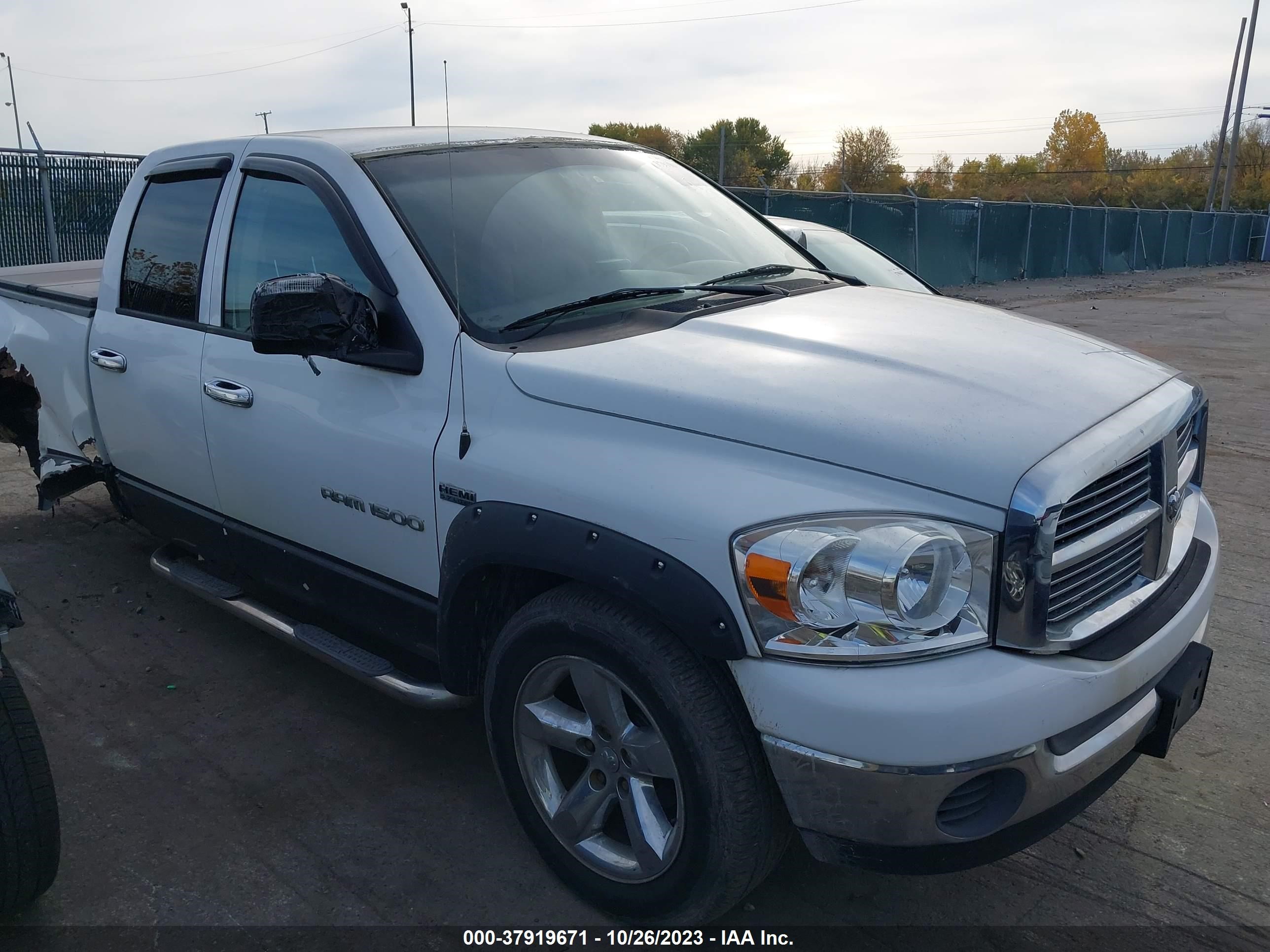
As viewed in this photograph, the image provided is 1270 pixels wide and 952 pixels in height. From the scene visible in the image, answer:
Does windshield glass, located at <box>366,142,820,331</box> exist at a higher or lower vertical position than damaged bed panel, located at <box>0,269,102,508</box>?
higher

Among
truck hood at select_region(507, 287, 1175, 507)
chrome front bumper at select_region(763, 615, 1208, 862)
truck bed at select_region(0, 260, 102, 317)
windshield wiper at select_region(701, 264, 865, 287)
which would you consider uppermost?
windshield wiper at select_region(701, 264, 865, 287)

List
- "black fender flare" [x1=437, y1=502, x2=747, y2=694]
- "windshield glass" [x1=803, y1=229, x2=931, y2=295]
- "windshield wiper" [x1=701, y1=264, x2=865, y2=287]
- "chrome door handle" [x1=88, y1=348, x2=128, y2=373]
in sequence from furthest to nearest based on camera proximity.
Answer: "windshield glass" [x1=803, y1=229, x2=931, y2=295], "chrome door handle" [x1=88, y1=348, x2=128, y2=373], "windshield wiper" [x1=701, y1=264, x2=865, y2=287], "black fender flare" [x1=437, y1=502, x2=747, y2=694]

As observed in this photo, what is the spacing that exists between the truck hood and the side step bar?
38.2 inches

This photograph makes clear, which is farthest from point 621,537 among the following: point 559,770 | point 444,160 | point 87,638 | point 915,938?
point 87,638

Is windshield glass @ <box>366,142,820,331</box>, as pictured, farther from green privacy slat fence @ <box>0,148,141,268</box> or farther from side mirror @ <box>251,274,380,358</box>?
green privacy slat fence @ <box>0,148,141,268</box>

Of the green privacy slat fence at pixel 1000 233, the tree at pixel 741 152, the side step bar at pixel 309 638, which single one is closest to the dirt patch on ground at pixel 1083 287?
the green privacy slat fence at pixel 1000 233

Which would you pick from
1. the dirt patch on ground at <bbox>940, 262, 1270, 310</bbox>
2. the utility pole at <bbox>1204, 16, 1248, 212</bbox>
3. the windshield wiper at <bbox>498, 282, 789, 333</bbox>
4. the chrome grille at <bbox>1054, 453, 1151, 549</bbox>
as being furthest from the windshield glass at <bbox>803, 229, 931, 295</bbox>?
the utility pole at <bbox>1204, 16, 1248, 212</bbox>

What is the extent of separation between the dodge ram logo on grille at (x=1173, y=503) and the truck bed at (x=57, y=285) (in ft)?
13.0

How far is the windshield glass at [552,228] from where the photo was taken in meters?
2.86

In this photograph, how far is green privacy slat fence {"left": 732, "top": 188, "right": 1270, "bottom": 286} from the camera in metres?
21.8

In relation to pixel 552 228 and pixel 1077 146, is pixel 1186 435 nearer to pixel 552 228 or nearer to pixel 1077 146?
pixel 552 228

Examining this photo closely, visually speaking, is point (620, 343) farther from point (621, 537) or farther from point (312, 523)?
point (312, 523)

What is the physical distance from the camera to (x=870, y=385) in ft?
7.57

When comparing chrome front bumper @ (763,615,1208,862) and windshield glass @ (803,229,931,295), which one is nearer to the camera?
chrome front bumper @ (763,615,1208,862)
